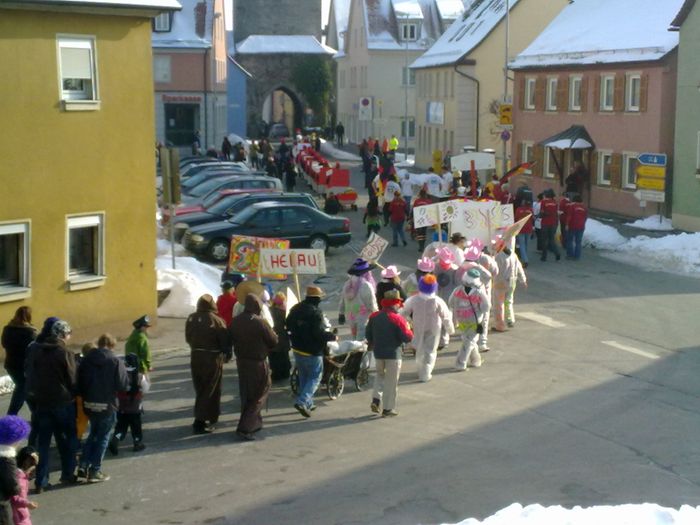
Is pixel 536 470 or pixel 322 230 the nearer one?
pixel 536 470

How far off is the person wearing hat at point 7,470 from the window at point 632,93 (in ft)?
105

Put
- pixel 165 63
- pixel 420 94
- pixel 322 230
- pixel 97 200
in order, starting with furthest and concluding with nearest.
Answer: pixel 420 94, pixel 165 63, pixel 322 230, pixel 97 200

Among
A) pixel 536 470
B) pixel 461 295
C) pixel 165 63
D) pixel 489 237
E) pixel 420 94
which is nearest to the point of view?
pixel 536 470

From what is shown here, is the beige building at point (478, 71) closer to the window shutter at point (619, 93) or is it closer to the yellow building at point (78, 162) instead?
the window shutter at point (619, 93)

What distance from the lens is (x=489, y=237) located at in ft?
71.7

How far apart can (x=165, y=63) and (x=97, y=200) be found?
42391 mm

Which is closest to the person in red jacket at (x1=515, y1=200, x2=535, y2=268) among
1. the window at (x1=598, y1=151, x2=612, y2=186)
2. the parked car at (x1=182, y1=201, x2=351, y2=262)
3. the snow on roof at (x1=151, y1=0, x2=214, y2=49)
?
the parked car at (x1=182, y1=201, x2=351, y2=262)

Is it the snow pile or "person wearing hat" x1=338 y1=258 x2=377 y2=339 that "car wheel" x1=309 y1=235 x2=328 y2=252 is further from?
"person wearing hat" x1=338 y1=258 x2=377 y2=339

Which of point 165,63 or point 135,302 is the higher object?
point 165,63

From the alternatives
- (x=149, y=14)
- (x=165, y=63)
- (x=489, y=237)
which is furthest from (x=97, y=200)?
(x=165, y=63)

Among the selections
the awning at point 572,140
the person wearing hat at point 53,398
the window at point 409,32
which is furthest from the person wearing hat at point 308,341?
the window at point 409,32

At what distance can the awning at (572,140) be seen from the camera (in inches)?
1608

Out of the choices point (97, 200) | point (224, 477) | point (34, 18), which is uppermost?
point (34, 18)

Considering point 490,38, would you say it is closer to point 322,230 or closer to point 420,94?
point 420,94
